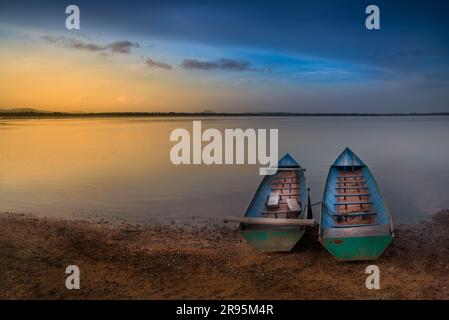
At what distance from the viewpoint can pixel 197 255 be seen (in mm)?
10938

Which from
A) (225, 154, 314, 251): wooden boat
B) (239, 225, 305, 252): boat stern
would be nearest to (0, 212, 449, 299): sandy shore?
(239, 225, 305, 252): boat stern

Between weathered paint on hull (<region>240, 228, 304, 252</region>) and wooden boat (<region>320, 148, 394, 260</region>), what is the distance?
788mm

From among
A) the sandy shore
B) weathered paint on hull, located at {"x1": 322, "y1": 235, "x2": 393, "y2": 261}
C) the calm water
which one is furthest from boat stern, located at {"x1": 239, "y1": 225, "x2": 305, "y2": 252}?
the calm water

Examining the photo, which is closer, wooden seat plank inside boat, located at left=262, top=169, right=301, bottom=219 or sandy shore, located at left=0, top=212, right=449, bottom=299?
sandy shore, located at left=0, top=212, right=449, bottom=299

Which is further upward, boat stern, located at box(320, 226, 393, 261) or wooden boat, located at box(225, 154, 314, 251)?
wooden boat, located at box(225, 154, 314, 251)

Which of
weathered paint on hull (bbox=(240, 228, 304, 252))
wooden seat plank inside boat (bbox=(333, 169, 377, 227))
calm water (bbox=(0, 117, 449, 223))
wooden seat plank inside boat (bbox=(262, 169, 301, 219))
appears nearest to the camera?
weathered paint on hull (bbox=(240, 228, 304, 252))

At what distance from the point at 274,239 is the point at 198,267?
227 cm

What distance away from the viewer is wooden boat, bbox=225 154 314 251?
35.3ft

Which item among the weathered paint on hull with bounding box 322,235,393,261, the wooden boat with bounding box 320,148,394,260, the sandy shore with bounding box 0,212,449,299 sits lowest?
the sandy shore with bounding box 0,212,449,299

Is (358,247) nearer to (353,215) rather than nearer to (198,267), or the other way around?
(353,215)

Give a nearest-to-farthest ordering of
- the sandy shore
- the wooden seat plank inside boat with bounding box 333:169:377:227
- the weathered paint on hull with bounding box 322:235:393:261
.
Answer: the sandy shore < the weathered paint on hull with bounding box 322:235:393:261 < the wooden seat plank inside boat with bounding box 333:169:377:227

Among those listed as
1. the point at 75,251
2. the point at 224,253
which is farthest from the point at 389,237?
the point at 75,251

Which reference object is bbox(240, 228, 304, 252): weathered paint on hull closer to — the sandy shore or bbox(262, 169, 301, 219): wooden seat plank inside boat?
the sandy shore

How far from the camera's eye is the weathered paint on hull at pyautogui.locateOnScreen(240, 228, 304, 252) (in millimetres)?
10695
